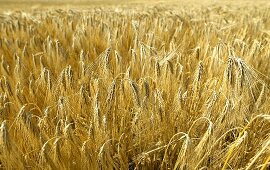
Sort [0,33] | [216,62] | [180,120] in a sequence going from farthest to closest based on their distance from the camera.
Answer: [0,33]
[216,62]
[180,120]

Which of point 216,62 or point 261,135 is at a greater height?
point 216,62

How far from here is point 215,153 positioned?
26.7 inches

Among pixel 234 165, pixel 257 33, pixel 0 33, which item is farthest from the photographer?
pixel 0 33

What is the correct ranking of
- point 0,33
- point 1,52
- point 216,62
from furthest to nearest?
1. point 0,33
2. point 1,52
3. point 216,62

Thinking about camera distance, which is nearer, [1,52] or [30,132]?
[30,132]

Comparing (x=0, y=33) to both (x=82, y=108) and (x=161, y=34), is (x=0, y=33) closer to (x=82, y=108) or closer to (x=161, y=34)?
(x=161, y=34)

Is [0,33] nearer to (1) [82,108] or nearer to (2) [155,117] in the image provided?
(1) [82,108]

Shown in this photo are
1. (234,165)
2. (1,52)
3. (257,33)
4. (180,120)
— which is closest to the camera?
(234,165)

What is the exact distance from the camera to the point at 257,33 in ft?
6.21

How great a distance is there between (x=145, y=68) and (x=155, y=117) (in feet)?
0.94

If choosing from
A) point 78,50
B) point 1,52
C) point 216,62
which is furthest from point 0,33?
point 216,62

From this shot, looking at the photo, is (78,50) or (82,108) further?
(78,50)

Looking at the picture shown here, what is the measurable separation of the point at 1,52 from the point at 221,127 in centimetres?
117

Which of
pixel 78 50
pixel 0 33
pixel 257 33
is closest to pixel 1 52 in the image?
pixel 78 50
